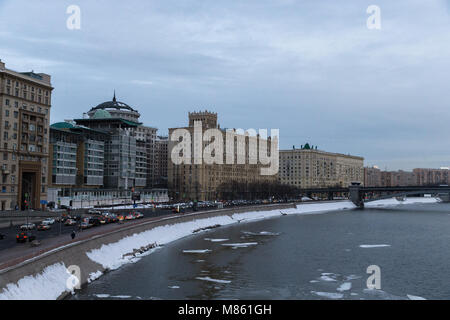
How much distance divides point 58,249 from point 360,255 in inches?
1244

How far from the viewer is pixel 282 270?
39375 mm

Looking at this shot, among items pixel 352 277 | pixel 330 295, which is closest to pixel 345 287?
pixel 330 295

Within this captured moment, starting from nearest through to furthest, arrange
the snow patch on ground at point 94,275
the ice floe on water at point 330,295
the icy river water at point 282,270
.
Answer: the ice floe on water at point 330,295 < the icy river water at point 282,270 < the snow patch on ground at point 94,275

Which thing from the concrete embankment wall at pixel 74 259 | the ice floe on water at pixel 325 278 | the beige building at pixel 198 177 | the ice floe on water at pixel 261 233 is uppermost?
the beige building at pixel 198 177

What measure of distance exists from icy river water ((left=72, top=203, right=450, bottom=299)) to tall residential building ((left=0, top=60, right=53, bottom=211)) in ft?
112

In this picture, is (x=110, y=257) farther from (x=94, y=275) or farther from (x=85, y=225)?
(x=85, y=225)

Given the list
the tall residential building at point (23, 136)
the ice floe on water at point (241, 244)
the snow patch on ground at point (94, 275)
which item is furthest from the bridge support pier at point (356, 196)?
the snow patch on ground at point (94, 275)

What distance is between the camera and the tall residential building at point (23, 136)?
242ft

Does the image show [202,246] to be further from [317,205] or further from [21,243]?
[317,205]

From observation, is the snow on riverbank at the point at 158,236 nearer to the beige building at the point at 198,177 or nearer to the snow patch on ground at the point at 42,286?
the snow patch on ground at the point at 42,286

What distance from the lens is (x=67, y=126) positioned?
117312mm

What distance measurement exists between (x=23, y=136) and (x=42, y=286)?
56095 mm

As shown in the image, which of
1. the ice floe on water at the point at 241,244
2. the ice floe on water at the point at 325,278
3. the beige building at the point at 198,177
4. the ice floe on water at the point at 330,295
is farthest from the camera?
the beige building at the point at 198,177

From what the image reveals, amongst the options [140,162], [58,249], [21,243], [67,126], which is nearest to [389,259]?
[58,249]
